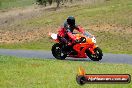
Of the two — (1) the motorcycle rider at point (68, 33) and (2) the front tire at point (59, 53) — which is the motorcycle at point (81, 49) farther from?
(1) the motorcycle rider at point (68, 33)

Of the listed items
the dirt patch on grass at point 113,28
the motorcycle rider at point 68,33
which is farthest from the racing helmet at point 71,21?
the dirt patch on grass at point 113,28

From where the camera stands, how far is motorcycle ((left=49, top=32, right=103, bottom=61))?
67.1 ft

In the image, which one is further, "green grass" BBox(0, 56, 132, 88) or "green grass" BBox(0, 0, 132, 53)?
"green grass" BBox(0, 0, 132, 53)

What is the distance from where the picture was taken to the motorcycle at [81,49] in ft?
67.1

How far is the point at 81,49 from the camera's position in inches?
820

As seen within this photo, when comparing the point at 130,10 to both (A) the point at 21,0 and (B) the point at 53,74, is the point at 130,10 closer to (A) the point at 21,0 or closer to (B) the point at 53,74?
(B) the point at 53,74

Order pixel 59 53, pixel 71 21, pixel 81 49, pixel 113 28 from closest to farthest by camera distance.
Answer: pixel 71 21 → pixel 81 49 → pixel 59 53 → pixel 113 28

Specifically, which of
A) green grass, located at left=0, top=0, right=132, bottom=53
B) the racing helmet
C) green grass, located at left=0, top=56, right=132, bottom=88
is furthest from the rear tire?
green grass, located at left=0, top=0, right=132, bottom=53

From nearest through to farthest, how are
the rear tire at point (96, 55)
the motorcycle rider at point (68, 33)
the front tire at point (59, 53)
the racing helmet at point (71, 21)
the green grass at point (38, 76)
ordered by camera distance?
the green grass at point (38, 76) → the rear tire at point (96, 55) → the racing helmet at point (71, 21) → the motorcycle rider at point (68, 33) → the front tire at point (59, 53)

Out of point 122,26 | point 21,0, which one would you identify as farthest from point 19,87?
point 21,0

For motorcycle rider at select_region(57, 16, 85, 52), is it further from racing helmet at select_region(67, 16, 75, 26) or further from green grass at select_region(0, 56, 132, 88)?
green grass at select_region(0, 56, 132, 88)

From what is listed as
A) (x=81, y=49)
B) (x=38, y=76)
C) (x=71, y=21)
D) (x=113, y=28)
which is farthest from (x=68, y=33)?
(x=113, y=28)

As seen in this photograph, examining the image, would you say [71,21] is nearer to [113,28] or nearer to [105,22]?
[113,28]

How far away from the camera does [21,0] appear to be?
11381cm
